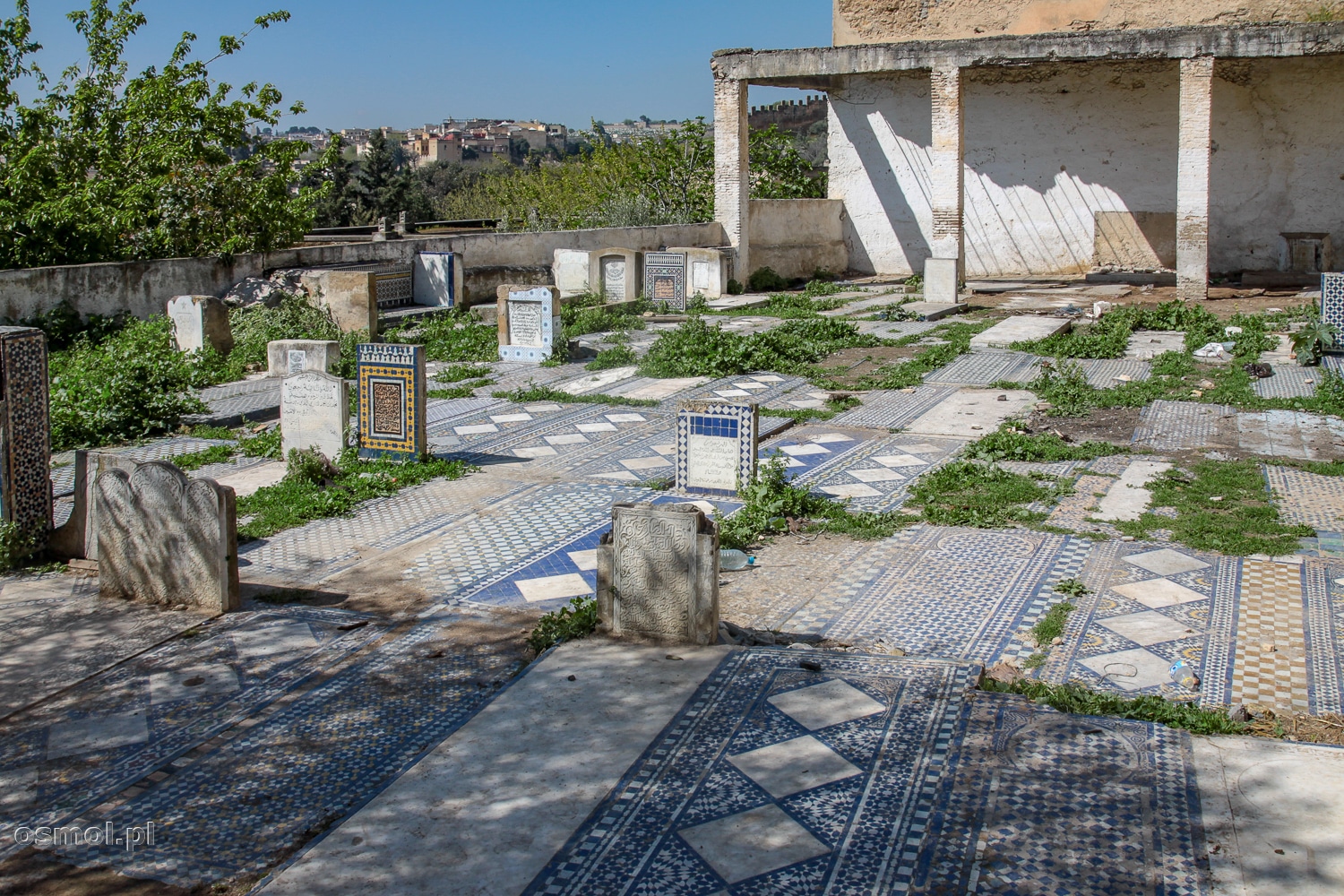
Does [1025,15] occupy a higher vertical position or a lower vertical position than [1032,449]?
higher

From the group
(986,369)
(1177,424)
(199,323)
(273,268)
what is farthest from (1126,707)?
(273,268)

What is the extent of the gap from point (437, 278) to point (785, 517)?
1116cm

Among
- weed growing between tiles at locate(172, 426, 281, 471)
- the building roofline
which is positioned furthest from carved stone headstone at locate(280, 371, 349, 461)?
the building roofline

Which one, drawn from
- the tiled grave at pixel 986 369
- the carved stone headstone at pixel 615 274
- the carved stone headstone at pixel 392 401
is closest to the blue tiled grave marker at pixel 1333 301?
the tiled grave at pixel 986 369

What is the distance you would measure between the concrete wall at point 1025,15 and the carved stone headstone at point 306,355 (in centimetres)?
1556

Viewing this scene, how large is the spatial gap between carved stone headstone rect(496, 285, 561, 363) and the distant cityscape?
18.7ft

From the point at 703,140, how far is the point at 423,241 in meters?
9.21

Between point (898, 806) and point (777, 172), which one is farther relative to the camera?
point (777, 172)

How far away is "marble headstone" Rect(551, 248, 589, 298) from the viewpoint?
18016 millimetres

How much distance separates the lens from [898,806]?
3.66 meters

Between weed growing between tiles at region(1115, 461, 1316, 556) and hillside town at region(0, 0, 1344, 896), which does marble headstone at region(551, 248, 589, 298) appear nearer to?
hillside town at region(0, 0, 1344, 896)

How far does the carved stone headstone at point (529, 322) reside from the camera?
44.0ft

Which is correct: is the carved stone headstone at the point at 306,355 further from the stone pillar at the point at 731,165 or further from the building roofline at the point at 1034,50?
the building roofline at the point at 1034,50

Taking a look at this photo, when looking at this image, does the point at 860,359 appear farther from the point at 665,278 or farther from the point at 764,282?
the point at 764,282
